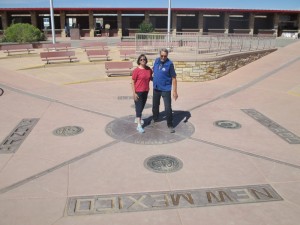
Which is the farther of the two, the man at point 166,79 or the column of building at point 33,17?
the column of building at point 33,17

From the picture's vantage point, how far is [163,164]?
5.34m

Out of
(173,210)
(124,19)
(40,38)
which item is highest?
(124,19)

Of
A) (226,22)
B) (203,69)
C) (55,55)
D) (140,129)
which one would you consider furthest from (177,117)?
(226,22)

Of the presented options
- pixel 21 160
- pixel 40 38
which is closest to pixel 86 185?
pixel 21 160

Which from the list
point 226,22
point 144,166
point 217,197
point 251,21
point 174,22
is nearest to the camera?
point 217,197

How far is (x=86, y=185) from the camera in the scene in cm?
462

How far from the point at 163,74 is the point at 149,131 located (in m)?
1.34

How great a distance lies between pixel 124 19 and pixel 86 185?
131 ft

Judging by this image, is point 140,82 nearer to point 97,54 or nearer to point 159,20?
point 97,54

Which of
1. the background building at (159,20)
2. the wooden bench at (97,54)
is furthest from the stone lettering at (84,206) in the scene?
the background building at (159,20)

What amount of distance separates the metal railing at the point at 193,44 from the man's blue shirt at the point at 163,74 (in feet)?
21.6

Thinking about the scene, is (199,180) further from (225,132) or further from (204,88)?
(204,88)

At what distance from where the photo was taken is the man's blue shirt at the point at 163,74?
21.8 ft

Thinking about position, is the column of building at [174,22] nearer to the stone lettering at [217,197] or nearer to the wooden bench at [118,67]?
the wooden bench at [118,67]
